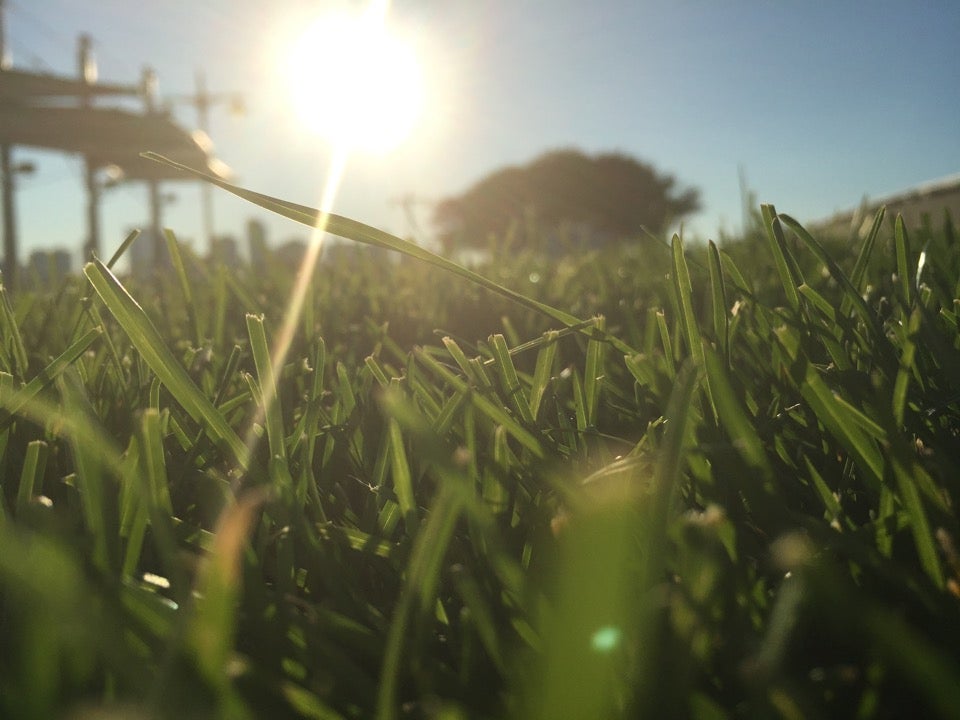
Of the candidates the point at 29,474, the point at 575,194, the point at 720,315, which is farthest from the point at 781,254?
the point at 575,194

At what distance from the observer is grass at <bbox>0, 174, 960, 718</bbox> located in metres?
0.18

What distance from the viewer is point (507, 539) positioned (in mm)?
311

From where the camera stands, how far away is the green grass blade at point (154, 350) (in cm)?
33

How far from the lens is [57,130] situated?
11.2m

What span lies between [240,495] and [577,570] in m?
0.19

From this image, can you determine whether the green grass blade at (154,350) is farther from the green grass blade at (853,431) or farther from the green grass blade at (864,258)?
the green grass blade at (864,258)

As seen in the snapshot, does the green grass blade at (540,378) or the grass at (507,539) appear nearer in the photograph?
the grass at (507,539)

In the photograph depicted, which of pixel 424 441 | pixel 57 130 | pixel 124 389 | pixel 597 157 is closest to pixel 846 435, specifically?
pixel 424 441

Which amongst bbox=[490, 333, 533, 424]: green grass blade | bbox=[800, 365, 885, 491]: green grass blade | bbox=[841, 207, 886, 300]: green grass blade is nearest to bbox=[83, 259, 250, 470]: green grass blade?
bbox=[490, 333, 533, 424]: green grass blade

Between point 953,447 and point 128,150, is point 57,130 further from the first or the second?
point 953,447

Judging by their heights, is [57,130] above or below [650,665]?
above

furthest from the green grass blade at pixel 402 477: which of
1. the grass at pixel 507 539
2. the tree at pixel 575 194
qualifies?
the tree at pixel 575 194

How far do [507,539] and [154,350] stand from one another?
18cm

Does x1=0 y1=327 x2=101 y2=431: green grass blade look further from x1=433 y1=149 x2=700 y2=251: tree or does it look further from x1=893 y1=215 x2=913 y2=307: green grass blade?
x1=433 y1=149 x2=700 y2=251: tree
